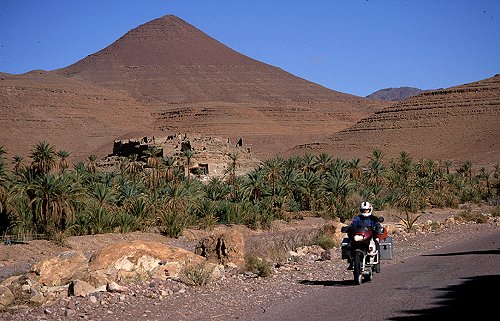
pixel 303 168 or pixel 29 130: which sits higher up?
pixel 29 130

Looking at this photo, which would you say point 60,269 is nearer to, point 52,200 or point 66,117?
point 52,200

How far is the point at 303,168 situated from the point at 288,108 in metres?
110

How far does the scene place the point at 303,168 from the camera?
56.5 metres

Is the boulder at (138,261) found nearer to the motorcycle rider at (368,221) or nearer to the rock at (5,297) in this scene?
the rock at (5,297)

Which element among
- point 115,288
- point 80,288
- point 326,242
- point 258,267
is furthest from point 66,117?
point 115,288

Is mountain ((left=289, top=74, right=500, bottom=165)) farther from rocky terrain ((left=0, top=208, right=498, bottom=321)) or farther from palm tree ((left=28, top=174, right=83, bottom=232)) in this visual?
rocky terrain ((left=0, top=208, right=498, bottom=321))

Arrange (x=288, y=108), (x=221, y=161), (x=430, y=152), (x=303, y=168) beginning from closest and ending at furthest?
(x=303, y=168)
(x=221, y=161)
(x=430, y=152)
(x=288, y=108)

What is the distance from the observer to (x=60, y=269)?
571 inches

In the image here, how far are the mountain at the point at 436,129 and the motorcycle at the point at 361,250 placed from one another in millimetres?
85429

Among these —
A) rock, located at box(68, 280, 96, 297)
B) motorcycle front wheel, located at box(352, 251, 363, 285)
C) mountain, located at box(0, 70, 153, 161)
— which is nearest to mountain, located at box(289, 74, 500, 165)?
mountain, located at box(0, 70, 153, 161)

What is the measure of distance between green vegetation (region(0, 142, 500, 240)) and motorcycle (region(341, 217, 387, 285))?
15.6m

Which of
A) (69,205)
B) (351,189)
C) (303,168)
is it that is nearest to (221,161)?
(303,168)

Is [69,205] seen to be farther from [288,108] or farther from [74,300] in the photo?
[288,108]

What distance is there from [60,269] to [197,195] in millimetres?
28735
